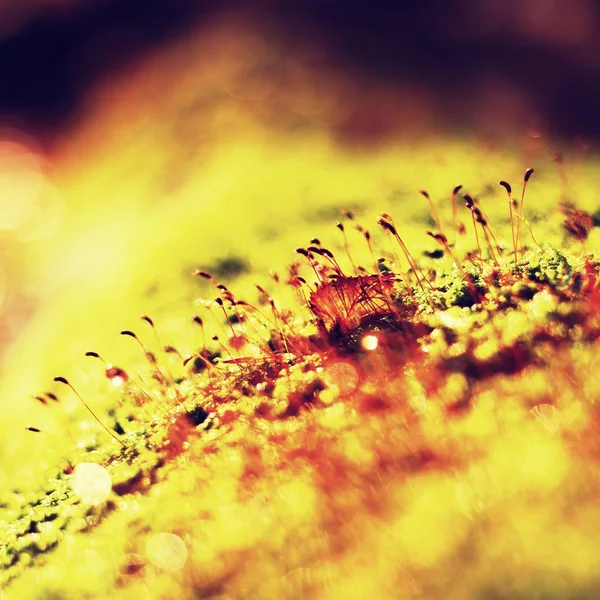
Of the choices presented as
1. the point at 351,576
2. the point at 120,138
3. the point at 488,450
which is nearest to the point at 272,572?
the point at 351,576

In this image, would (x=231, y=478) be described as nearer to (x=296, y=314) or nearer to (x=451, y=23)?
(x=296, y=314)

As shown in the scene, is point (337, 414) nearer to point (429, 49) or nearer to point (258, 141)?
point (258, 141)

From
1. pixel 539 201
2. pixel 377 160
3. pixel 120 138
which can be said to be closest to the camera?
pixel 539 201

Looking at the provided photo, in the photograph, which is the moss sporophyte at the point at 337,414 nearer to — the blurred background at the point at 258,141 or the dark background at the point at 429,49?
the blurred background at the point at 258,141

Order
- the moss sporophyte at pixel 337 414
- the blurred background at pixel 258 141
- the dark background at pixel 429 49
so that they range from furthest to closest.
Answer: the dark background at pixel 429 49
the blurred background at pixel 258 141
the moss sporophyte at pixel 337 414

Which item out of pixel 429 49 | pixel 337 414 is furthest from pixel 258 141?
pixel 337 414

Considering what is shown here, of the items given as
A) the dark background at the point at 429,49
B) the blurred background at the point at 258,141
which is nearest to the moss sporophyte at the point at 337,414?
the blurred background at the point at 258,141

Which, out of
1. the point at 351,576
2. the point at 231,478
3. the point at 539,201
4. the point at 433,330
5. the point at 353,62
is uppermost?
the point at 353,62
